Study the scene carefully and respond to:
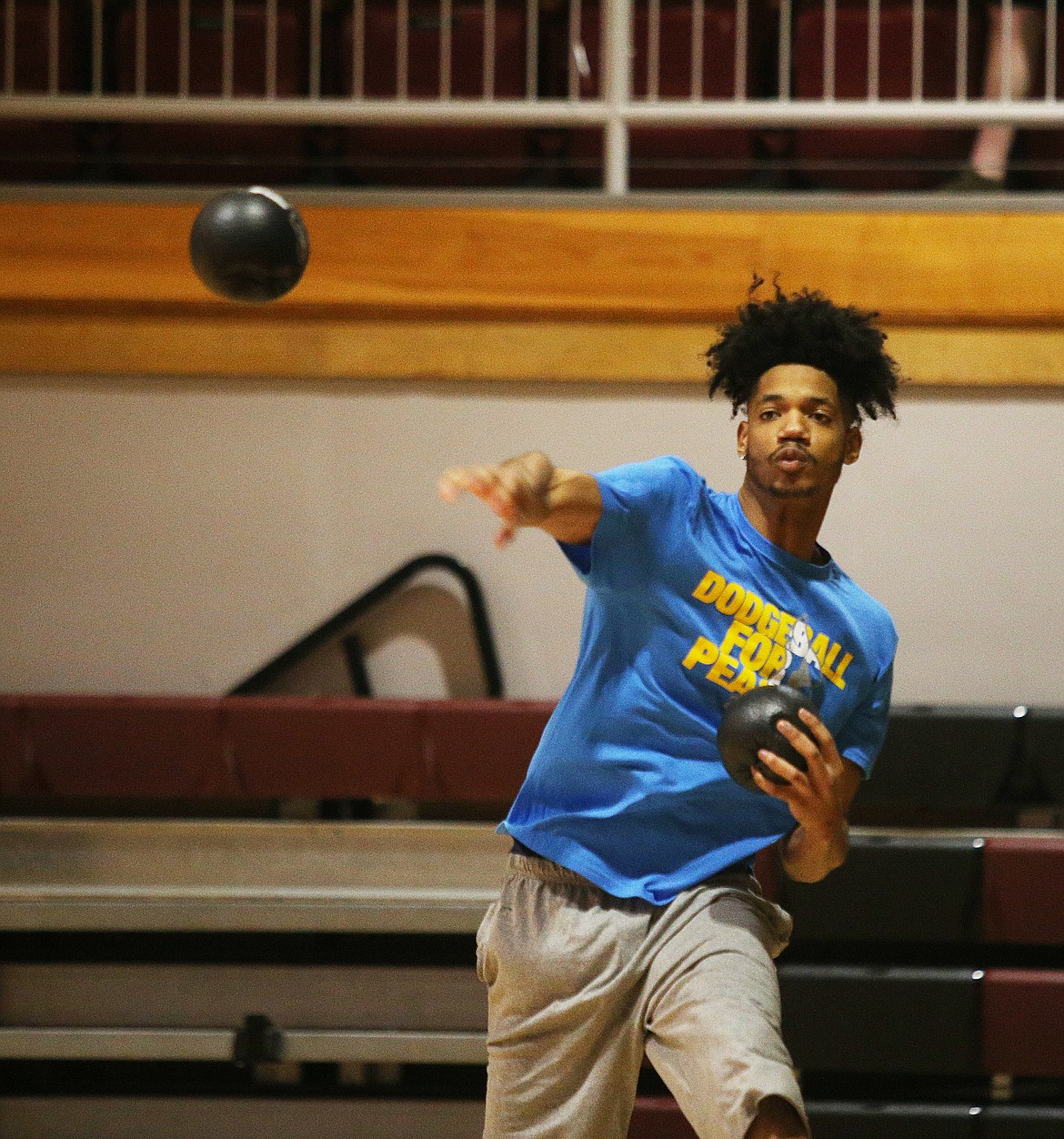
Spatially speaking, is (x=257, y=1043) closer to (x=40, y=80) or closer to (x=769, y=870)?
(x=769, y=870)

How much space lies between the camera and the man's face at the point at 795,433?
2344mm

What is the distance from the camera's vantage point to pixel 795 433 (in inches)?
93.0

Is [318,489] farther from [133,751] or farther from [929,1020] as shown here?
[929,1020]

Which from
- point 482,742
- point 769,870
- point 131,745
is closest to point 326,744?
point 482,742

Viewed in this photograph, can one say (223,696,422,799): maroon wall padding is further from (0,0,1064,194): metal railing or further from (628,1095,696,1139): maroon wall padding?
(0,0,1064,194): metal railing

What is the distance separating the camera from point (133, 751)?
12.1 feet

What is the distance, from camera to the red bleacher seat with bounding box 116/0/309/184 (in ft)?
14.7

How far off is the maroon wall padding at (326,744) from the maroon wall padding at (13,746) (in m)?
0.53

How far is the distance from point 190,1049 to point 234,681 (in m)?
0.98

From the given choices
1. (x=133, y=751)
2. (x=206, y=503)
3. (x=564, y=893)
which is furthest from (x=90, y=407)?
(x=564, y=893)

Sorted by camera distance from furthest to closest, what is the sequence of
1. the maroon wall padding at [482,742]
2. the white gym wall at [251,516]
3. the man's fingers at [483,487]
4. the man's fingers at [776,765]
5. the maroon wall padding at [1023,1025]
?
the white gym wall at [251,516] → the maroon wall padding at [482,742] → the maroon wall padding at [1023,1025] → the man's fingers at [776,765] → the man's fingers at [483,487]

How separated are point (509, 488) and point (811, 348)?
33.0 inches

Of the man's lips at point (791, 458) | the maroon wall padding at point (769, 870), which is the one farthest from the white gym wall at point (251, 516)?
the man's lips at point (791, 458)

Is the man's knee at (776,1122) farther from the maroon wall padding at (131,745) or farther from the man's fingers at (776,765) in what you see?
the maroon wall padding at (131,745)
